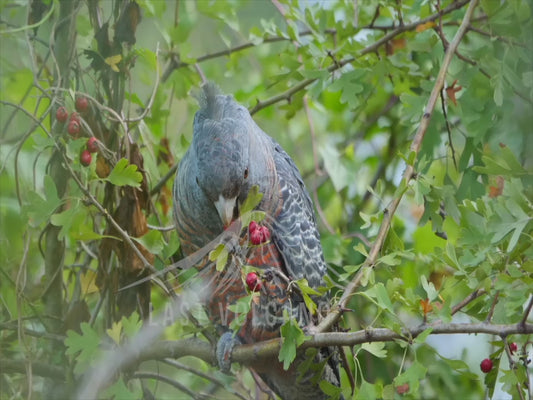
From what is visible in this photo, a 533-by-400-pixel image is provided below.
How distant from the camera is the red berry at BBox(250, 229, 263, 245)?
8.77ft

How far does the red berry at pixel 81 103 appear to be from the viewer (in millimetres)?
2963

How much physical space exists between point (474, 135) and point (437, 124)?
377 millimetres

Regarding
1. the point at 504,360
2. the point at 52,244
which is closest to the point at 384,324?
the point at 504,360

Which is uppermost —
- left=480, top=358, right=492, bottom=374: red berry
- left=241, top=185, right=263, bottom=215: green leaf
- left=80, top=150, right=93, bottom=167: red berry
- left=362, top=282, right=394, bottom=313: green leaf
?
left=80, top=150, right=93, bottom=167: red berry

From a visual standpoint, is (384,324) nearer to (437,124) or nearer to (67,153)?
(67,153)

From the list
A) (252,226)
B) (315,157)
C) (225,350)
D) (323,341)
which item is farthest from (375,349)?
(315,157)

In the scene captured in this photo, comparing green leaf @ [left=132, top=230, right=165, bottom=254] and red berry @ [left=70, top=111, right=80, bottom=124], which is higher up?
red berry @ [left=70, top=111, right=80, bottom=124]

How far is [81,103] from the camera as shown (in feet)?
9.75

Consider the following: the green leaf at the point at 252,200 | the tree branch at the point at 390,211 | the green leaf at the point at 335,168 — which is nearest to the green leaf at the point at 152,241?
the green leaf at the point at 252,200

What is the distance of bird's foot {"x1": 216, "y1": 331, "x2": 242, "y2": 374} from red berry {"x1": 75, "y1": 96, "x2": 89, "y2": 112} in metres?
1.14

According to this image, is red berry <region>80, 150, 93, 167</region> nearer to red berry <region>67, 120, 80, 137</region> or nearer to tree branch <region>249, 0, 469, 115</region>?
red berry <region>67, 120, 80, 137</region>

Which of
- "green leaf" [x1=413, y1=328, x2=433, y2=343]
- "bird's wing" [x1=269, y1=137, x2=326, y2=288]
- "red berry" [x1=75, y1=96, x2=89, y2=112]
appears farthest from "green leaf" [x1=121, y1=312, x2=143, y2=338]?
"green leaf" [x1=413, y1=328, x2=433, y2=343]

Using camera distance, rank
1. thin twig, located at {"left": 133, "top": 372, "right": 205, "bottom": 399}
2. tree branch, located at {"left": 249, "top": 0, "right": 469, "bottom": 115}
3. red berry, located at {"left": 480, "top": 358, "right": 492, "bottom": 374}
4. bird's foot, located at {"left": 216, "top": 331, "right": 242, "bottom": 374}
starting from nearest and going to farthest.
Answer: red berry, located at {"left": 480, "top": 358, "right": 492, "bottom": 374}, thin twig, located at {"left": 133, "top": 372, "right": 205, "bottom": 399}, bird's foot, located at {"left": 216, "top": 331, "right": 242, "bottom": 374}, tree branch, located at {"left": 249, "top": 0, "right": 469, "bottom": 115}

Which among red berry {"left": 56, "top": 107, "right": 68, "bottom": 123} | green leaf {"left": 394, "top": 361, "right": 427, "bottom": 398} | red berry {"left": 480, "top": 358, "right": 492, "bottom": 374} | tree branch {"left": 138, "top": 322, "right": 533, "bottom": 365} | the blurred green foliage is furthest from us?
red berry {"left": 56, "top": 107, "right": 68, "bottom": 123}
